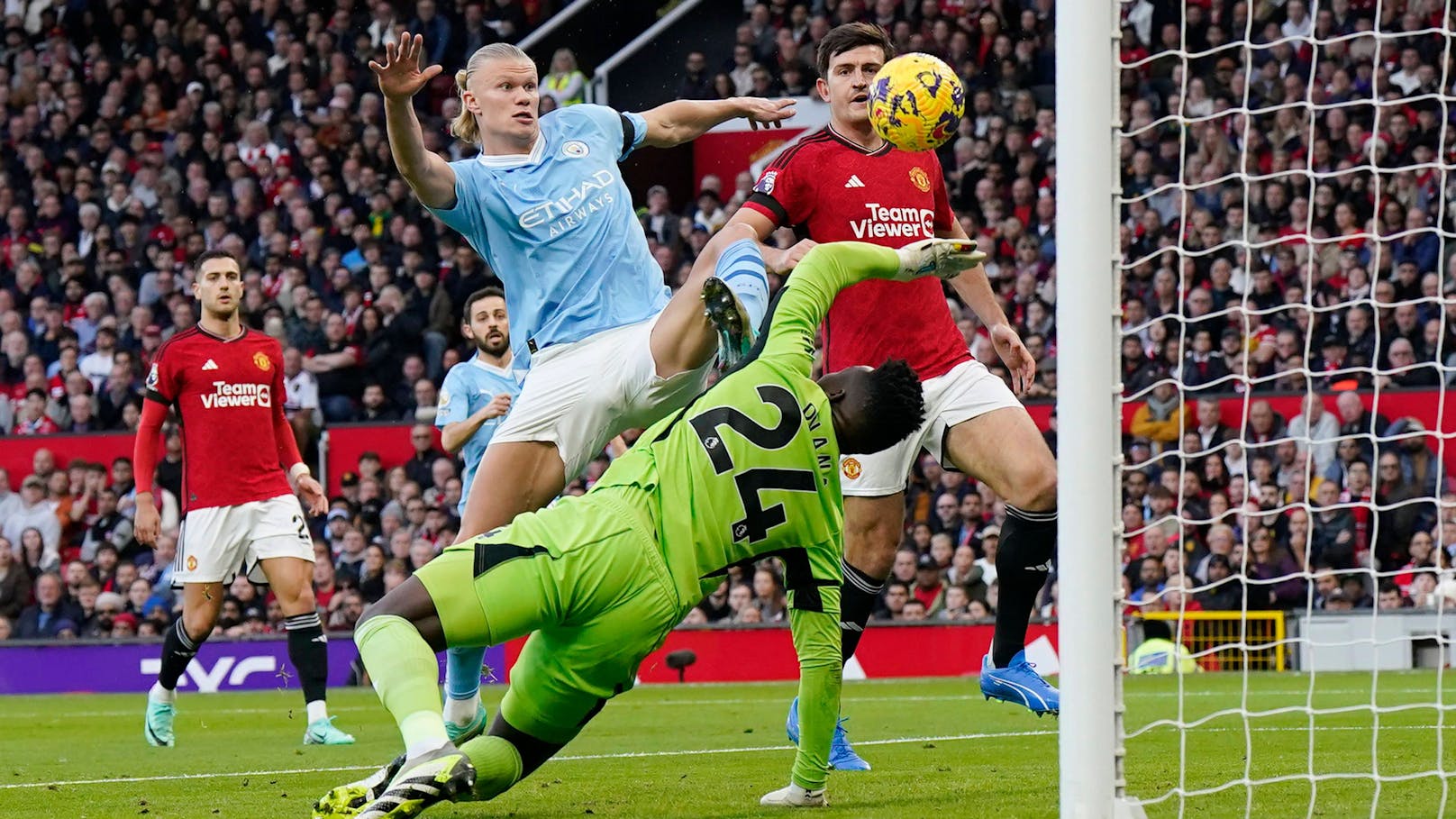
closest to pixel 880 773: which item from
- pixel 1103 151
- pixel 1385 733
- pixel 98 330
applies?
pixel 1385 733

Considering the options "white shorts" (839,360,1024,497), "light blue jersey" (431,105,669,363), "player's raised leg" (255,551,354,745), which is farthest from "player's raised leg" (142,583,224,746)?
"white shorts" (839,360,1024,497)

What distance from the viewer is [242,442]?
9.97 metres

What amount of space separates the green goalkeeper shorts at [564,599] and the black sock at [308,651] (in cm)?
493

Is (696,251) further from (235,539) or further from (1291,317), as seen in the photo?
(235,539)

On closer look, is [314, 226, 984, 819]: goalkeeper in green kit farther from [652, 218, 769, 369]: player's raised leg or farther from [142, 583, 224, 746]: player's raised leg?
[142, 583, 224, 746]: player's raised leg

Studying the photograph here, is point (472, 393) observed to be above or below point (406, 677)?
above

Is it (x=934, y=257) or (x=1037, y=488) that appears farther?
(x=1037, y=488)

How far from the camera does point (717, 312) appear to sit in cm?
→ 524

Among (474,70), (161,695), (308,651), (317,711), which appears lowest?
(317,711)

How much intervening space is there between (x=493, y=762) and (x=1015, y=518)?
2.64 metres

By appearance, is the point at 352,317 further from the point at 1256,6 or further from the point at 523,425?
the point at 523,425

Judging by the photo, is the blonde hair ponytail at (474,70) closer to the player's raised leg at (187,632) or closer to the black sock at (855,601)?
the black sock at (855,601)

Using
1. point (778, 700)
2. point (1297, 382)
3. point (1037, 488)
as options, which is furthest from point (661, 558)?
point (1297, 382)

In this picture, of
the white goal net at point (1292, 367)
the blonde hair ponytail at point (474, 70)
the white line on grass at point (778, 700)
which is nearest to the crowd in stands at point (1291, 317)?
the white goal net at point (1292, 367)
